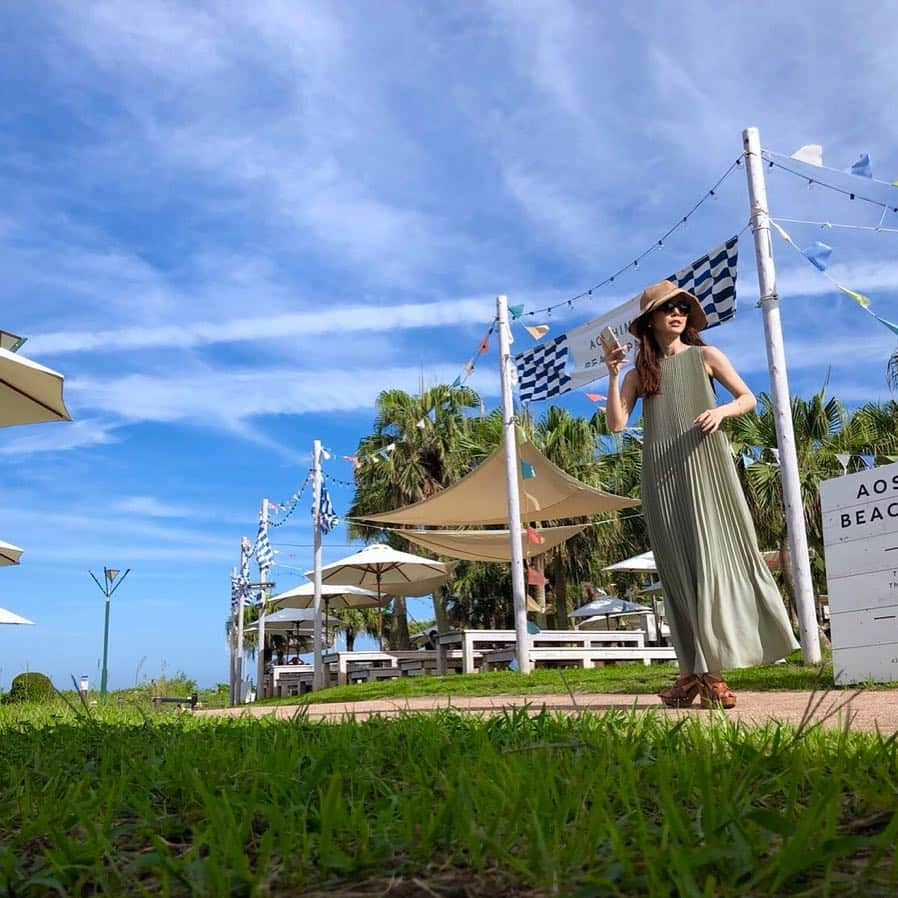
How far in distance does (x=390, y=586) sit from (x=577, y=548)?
8.56m

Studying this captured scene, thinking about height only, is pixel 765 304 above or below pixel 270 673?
above

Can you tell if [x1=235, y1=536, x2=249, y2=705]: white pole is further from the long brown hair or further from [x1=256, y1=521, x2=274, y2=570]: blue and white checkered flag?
the long brown hair

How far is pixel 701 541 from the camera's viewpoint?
4035 mm

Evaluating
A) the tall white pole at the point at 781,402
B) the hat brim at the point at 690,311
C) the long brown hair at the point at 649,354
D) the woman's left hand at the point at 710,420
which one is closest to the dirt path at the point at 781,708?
the woman's left hand at the point at 710,420

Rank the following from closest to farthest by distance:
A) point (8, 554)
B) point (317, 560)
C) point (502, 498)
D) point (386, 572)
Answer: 1. point (8, 554)
2. point (502, 498)
3. point (317, 560)
4. point (386, 572)

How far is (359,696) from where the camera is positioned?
8984mm

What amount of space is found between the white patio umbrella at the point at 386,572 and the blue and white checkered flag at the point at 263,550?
2120 millimetres

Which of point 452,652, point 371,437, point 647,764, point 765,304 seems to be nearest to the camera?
point 647,764

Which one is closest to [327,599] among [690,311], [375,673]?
[375,673]

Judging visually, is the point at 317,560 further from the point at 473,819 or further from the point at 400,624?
the point at 473,819

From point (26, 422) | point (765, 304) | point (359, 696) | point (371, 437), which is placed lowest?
point (359, 696)

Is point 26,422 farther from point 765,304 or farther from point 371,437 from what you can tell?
point 371,437

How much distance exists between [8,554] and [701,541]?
10.8 meters

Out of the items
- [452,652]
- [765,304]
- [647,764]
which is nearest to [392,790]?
[647,764]
